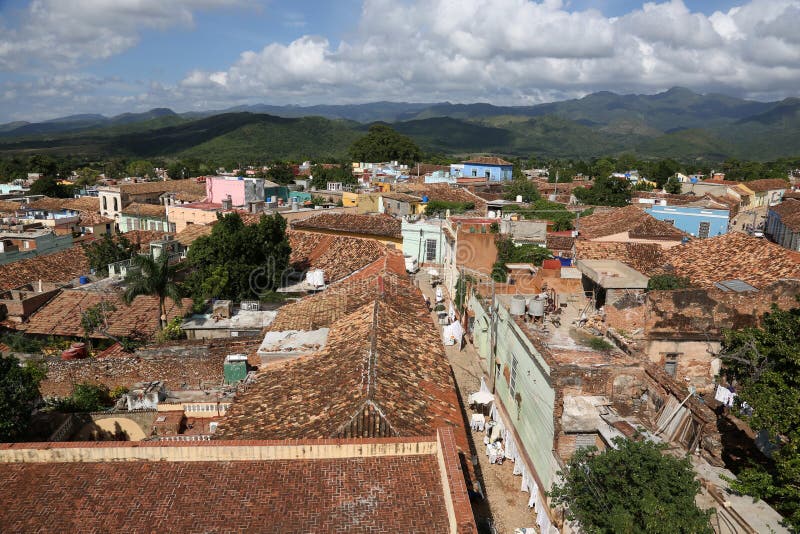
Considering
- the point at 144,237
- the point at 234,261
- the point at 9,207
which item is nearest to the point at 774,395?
the point at 234,261

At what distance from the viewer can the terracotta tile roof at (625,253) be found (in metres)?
23.2

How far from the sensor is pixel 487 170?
64812 millimetres

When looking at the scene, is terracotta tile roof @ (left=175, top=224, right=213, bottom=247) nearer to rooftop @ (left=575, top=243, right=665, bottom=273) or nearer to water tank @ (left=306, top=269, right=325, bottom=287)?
water tank @ (left=306, top=269, right=325, bottom=287)

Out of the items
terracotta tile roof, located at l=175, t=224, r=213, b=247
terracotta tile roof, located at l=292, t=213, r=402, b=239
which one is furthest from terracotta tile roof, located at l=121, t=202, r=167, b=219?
terracotta tile roof, located at l=292, t=213, r=402, b=239

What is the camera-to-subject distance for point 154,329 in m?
19.5

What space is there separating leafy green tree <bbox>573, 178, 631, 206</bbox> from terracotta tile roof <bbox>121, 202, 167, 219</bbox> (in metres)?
36.6

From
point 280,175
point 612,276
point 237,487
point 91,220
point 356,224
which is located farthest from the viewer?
point 280,175

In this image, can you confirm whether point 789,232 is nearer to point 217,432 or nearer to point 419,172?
point 217,432

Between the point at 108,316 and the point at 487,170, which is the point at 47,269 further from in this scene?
the point at 487,170

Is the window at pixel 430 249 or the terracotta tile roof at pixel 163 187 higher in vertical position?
the terracotta tile roof at pixel 163 187

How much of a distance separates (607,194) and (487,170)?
20.1 meters

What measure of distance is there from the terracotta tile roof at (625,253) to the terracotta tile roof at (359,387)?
35.6 ft

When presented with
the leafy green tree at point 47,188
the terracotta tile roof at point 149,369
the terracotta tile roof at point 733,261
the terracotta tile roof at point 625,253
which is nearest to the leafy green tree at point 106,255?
the terracotta tile roof at point 149,369

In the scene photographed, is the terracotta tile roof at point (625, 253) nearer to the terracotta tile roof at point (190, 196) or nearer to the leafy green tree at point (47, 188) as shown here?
the terracotta tile roof at point (190, 196)
